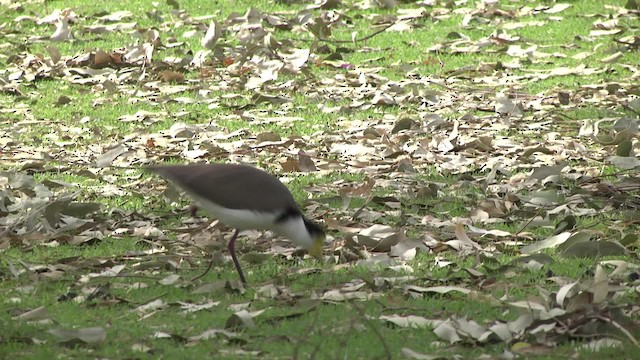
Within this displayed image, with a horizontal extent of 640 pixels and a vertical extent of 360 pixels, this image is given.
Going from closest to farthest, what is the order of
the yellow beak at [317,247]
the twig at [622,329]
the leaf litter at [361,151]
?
the twig at [622,329] < the leaf litter at [361,151] < the yellow beak at [317,247]

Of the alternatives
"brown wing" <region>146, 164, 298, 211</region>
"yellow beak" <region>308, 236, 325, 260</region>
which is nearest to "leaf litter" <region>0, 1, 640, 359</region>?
"yellow beak" <region>308, 236, 325, 260</region>

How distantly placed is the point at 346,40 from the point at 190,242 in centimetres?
667

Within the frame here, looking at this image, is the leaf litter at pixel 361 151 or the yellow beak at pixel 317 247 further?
the yellow beak at pixel 317 247

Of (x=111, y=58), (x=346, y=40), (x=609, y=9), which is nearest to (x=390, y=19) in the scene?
(x=346, y=40)

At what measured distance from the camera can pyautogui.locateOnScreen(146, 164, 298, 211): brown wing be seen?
6.56 metres

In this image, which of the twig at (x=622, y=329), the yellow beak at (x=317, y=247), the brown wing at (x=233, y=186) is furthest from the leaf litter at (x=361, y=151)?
the brown wing at (x=233, y=186)

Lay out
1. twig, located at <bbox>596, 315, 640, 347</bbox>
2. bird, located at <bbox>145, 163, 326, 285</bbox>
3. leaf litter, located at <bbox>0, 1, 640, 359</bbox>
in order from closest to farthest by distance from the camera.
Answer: twig, located at <bbox>596, 315, 640, 347</bbox>
leaf litter, located at <bbox>0, 1, 640, 359</bbox>
bird, located at <bbox>145, 163, 326, 285</bbox>

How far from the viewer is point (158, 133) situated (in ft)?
34.6

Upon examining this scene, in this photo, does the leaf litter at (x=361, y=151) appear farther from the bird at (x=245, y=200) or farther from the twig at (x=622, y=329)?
the bird at (x=245, y=200)

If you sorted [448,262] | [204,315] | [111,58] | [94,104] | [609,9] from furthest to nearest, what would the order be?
[609,9] < [111,58] < [94,104] < [448,262] < [204,315]

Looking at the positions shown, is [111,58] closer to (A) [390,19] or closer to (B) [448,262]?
(A) [390,19]

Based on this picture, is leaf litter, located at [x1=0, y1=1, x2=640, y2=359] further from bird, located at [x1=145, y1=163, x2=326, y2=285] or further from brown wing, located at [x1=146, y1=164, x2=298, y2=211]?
brown wing, located at [x1=146, y1=164, x2=298, y2=211]

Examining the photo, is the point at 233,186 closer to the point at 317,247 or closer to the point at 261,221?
the point at 261,221

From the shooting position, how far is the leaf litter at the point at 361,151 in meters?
6.34
